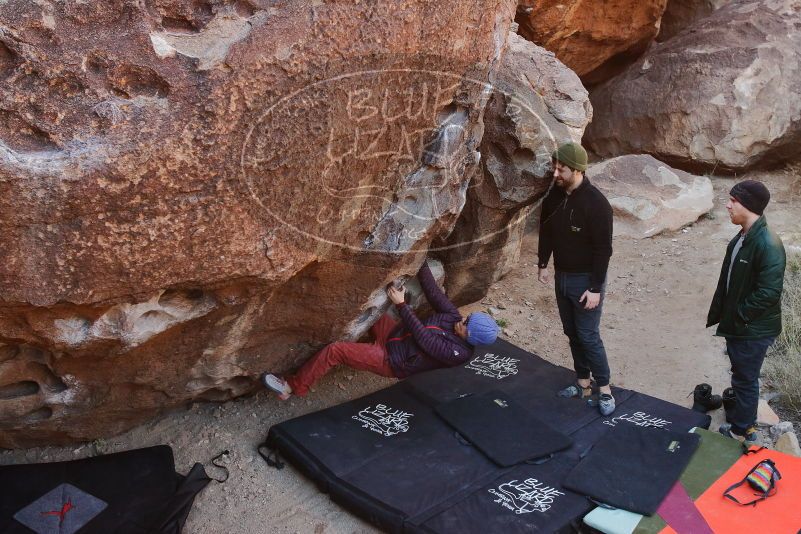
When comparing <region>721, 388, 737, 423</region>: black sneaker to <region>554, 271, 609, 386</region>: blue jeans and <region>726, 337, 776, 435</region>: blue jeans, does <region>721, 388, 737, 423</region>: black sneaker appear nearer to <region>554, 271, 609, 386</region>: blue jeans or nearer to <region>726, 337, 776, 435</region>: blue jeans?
<region>726, 337, 776, 435</region>: blue jeans

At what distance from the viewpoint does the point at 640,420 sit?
4.03m

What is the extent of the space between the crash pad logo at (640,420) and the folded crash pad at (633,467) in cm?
5

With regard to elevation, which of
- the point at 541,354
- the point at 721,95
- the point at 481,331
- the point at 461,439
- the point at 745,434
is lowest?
the point at 541,354

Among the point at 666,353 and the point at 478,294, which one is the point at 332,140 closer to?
the point at 478,294

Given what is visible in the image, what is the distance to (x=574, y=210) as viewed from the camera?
384 centimetres

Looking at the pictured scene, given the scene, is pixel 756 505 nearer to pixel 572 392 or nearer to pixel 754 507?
pixel 754 507

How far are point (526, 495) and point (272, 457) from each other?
1342mm

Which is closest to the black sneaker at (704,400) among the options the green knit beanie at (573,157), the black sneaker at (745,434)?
the black sneaker at (745,434)

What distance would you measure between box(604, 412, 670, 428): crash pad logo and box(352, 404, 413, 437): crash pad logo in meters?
1.15

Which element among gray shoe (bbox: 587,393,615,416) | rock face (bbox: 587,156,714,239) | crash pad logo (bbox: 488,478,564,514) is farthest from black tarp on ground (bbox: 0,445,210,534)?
rock face (bbox: 587,156,714,239)

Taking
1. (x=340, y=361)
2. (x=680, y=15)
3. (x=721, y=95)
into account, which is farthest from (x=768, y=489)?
(x=680, y=15)

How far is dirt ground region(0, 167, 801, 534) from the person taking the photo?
3.52 m

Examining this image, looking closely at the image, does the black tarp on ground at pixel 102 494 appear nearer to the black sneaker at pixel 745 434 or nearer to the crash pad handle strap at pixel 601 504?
the crash pad handle strap at pixel 601 504

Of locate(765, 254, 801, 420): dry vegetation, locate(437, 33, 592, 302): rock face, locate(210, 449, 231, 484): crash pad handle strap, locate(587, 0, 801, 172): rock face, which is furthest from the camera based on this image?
locate(587, 0, 801, 172): rock face
